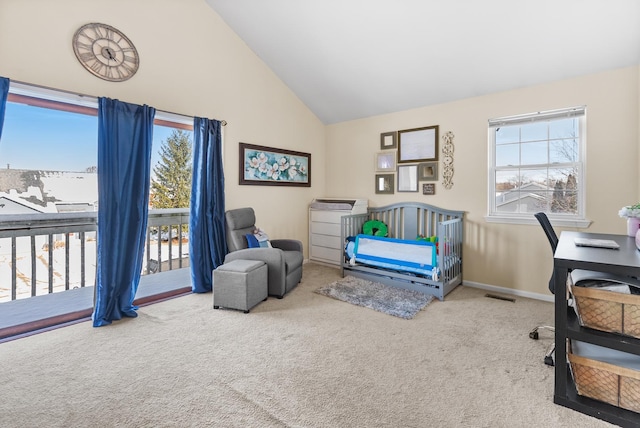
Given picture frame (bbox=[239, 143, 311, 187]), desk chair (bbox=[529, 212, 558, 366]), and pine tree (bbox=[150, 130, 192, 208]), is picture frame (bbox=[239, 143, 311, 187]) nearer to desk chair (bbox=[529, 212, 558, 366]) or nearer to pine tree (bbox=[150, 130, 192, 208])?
pine tree (bbox=[150, 130, 192, 208])

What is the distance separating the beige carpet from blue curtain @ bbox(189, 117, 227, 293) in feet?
2.10

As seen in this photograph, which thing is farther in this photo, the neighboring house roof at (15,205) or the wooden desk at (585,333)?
the neighboring house roof at (15,205)

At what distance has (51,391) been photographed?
1771 mm

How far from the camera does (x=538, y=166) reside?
11.1ft

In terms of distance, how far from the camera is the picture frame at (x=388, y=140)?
436 cm

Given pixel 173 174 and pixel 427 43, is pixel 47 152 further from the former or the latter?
pixel 427 43

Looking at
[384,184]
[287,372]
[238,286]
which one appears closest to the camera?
[287,372]

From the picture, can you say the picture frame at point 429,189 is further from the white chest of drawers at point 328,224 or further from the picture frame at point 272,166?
the picture frame at point 272,166

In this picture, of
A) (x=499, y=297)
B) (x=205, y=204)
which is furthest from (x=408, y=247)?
(x=205, y=204)

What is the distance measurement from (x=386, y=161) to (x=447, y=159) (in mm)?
856

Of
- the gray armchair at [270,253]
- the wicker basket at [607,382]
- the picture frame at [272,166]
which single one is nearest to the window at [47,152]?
the picture frame at [272,166]

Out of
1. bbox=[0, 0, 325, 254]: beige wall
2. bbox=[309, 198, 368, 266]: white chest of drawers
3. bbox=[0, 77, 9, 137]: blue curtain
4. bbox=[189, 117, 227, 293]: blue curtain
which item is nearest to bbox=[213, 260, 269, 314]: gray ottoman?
bbox=[189, 117, 227, 293]: blue curtain

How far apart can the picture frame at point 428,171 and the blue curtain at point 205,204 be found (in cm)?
253

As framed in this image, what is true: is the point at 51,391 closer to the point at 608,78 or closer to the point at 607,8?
the point at 607,8
